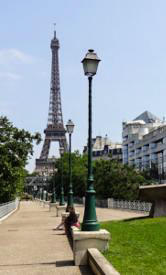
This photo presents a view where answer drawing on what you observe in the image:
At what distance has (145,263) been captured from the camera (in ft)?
30.5

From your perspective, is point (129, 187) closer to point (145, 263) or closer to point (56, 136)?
point (145, 263)

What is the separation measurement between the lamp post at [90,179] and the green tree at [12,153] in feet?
90.0

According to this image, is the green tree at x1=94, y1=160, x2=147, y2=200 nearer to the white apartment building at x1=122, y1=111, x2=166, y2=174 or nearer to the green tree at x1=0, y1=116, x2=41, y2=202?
the green tree at x1=0, y1=116, x2=41, y2=202

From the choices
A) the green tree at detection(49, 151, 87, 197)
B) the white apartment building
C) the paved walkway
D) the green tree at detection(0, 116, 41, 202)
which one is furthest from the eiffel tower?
the paved walkway

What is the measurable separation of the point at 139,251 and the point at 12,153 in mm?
31461

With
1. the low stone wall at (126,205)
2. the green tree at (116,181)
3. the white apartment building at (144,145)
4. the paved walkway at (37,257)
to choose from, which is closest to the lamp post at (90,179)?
the paved walkway at (37,257)

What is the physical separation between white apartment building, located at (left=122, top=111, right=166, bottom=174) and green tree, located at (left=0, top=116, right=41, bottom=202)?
8285 centimetres

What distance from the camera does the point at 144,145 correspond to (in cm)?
14338

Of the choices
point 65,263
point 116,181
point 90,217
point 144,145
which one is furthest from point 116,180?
point 144,145

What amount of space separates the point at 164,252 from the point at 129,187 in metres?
47.7

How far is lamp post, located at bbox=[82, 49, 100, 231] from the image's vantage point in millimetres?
11242

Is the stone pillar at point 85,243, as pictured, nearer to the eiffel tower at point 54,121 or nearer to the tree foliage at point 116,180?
the tree foliage at point 116,180

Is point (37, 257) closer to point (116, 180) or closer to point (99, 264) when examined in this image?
point (99, 264)

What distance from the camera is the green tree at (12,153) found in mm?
39469
